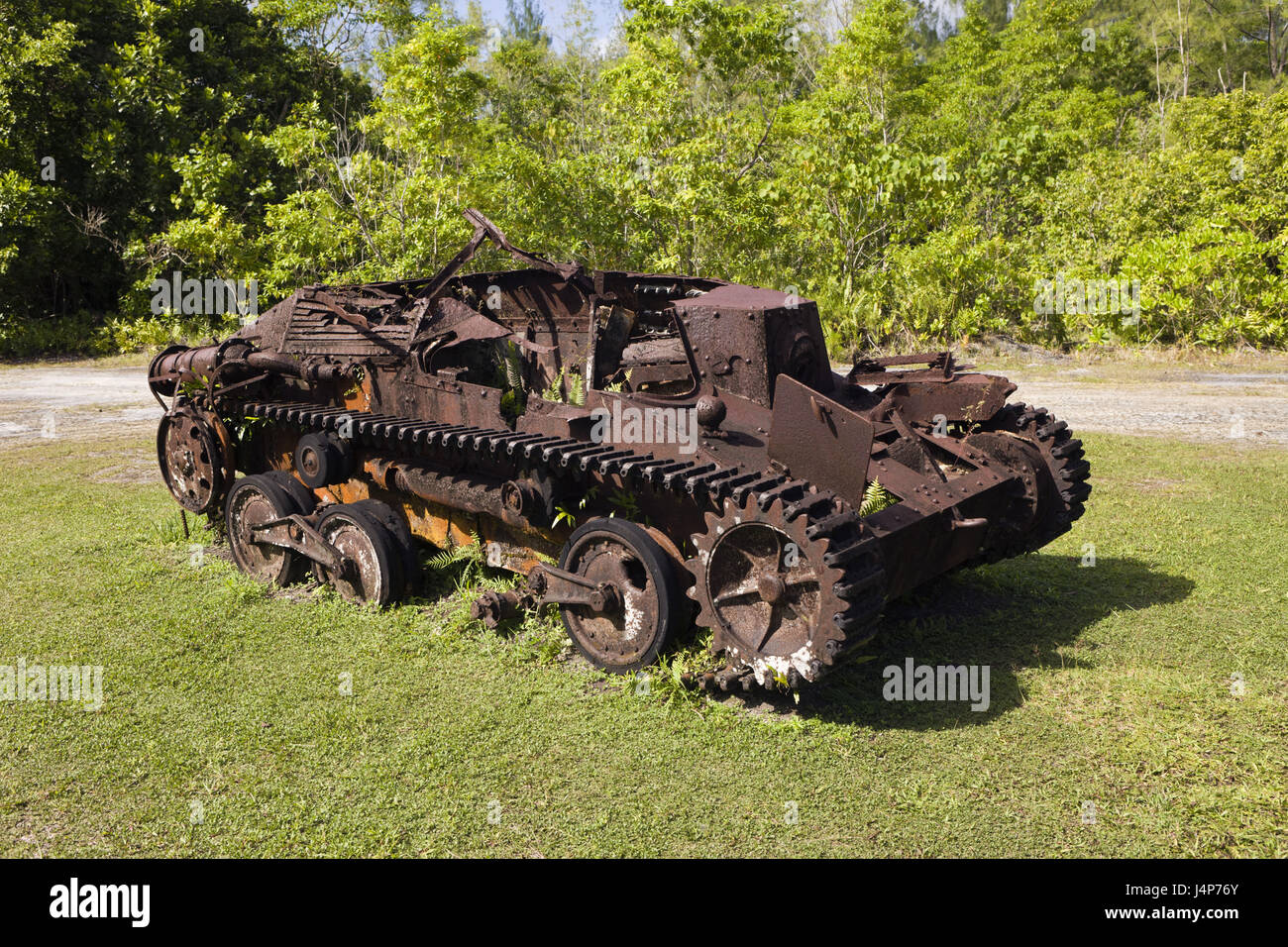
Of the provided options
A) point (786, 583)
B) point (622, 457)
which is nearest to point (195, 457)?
point (622, 457)

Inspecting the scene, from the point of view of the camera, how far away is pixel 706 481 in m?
5.32

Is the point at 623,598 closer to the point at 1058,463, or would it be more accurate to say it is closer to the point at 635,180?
the point at 1058,463

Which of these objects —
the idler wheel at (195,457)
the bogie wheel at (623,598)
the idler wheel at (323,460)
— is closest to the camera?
the bogie wheel at (623,598)

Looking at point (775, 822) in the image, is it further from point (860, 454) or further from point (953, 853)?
point (860, 454)

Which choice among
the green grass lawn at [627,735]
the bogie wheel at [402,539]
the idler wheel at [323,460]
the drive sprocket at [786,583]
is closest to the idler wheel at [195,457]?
the green grass lawn at [627,735]

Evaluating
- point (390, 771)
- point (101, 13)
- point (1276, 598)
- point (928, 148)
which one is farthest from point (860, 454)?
point (101, 13)

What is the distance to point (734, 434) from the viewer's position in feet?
19.2

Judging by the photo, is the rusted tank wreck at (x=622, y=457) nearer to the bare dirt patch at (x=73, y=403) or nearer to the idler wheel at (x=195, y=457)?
the idler wheel at (x=195, y=457)

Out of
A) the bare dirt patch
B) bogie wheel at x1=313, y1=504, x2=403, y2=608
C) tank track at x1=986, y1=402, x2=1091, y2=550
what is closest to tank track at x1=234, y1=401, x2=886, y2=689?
bogie wheel at x1=313, y1=504, x2=403, y2=608

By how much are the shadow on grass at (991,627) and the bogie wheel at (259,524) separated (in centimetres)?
427

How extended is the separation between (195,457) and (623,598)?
188 inches

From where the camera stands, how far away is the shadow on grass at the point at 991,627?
5.49m

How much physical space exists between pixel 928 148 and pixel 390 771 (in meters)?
21.8

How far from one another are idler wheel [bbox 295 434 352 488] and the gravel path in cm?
848
